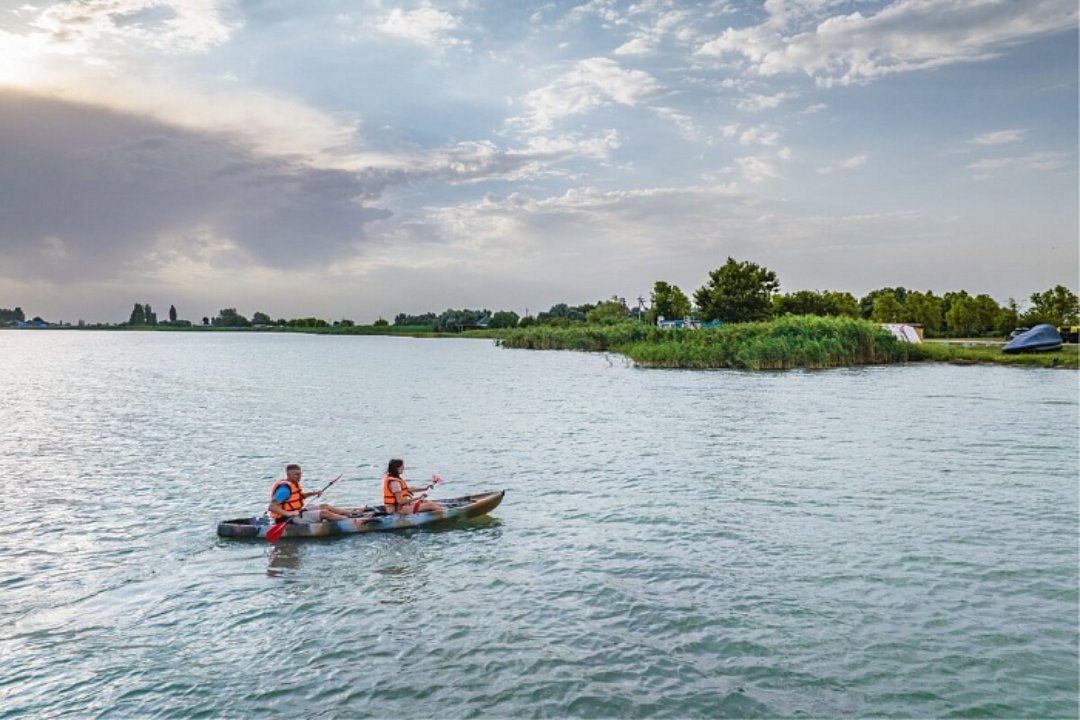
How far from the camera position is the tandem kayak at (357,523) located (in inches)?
652

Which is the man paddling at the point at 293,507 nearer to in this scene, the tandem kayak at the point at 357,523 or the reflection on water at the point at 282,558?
the tandem kayak at the point at 357,523

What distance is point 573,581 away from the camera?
13.9 metres

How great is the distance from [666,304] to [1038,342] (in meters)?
74.0

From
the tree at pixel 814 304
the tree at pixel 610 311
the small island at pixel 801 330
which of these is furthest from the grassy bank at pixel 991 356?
the tree at pixel 610 311

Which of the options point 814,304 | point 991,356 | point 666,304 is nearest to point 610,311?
point 666,304

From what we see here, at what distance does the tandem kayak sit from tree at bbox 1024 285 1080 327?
325 feet

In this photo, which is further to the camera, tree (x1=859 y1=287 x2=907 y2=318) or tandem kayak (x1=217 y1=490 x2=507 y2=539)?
tree (x1=859 y1=287 x2=907 y2=318)

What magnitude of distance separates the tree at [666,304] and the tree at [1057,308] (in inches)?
2194

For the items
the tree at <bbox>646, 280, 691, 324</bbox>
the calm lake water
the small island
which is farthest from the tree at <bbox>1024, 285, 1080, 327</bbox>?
the calm lake water

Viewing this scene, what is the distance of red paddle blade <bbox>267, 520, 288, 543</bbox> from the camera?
53.4 ft

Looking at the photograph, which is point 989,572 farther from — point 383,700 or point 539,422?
point 539,422

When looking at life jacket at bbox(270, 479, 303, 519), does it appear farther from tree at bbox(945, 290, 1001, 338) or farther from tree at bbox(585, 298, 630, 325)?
tree at bbox(585, 298, 630, 325)

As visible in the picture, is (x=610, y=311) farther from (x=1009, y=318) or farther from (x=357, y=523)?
(x=357, y=523)

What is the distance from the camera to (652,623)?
469 inches
